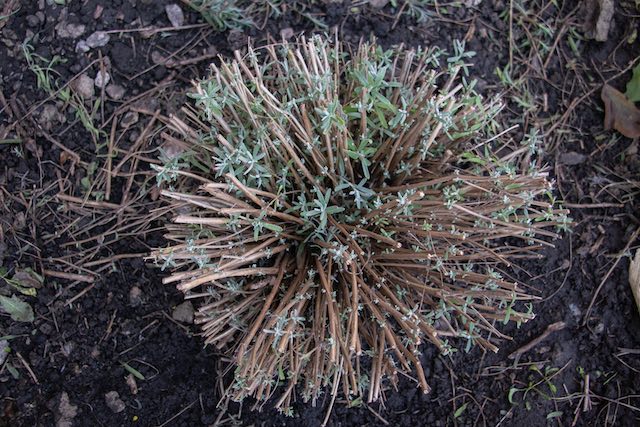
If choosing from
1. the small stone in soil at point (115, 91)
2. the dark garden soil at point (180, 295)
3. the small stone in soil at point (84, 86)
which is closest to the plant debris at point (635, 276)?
the dark garden soil at point (180, 295)

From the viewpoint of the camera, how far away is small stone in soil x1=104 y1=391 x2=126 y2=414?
1969 millimetres

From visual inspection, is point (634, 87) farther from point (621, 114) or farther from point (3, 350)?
point (3, 350)

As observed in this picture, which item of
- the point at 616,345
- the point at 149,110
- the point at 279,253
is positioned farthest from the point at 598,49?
the point at 149,110

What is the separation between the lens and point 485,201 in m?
1.64

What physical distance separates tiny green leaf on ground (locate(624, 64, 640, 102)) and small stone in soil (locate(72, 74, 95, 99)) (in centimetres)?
201

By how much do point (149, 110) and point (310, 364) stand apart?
109 centimetres

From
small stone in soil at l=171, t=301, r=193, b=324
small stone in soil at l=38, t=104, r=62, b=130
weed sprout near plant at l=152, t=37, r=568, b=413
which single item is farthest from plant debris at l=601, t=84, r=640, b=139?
small stone in soil at l=38, t=104, r=62, b=130

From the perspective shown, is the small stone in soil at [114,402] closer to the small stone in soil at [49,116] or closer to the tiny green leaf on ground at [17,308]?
the tiny green leaf on ground at [17,308]

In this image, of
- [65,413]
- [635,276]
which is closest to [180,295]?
[65,413]

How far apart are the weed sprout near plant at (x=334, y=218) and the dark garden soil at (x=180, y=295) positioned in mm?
393

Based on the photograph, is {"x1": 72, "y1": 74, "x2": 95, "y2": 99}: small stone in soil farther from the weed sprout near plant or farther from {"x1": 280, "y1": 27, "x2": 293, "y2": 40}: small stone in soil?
{"x1": 280, "y1": 27, "x2": 293, "y2": 40}: small stone in soil

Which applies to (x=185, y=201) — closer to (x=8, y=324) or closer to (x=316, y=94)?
(x=316, y=94)

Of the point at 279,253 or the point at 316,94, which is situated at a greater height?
the point at 316,94

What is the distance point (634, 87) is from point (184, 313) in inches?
73.7
